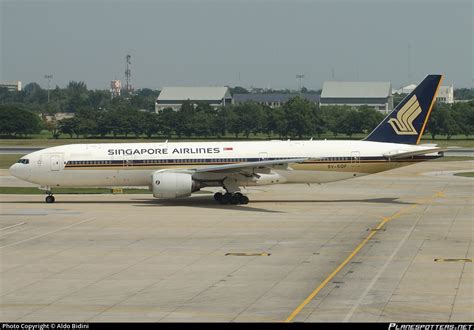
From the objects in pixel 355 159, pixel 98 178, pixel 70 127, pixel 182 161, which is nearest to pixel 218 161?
pixel 182 161

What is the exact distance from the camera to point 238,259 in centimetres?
3366

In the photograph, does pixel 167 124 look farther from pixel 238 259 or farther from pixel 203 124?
pixel 238 259

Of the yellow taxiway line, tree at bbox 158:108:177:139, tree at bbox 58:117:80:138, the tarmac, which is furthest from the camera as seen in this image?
tree at bbox 58:117:80:138

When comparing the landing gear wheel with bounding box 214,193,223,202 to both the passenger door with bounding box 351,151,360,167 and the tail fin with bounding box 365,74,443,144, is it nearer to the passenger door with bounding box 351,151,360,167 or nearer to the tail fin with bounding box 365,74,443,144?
the passenger door with bounding box 351,151,360,167

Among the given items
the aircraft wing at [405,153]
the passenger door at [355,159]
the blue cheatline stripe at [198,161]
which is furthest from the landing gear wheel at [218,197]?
the aircraft wing at [405,153]

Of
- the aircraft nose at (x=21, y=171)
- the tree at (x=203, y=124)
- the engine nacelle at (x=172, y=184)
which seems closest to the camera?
the engine nacelle at (x=172, y=184)

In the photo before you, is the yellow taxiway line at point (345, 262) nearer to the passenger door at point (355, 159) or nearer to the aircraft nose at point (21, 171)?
the passenger door at point (355, 159)

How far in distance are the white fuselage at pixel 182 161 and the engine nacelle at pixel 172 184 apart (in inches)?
74.5

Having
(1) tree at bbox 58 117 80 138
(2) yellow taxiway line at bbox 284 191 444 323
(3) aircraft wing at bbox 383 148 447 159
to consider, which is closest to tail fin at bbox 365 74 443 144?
(3) aircraft wing at bbox 383 148 447 159

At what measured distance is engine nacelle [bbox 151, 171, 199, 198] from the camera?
51406 mm

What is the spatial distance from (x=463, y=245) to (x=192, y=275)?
12513mm

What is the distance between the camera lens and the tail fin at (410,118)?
56.0 m

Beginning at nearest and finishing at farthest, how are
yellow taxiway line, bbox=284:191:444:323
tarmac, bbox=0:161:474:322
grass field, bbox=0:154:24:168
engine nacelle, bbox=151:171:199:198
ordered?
yellow taxiway line, bbox=284:191:444:323 < tarmac, bbox=0:161:474:322 < engine nacelle, bbox=151:171:199:198 < grass field, bbox=0:154:24:168

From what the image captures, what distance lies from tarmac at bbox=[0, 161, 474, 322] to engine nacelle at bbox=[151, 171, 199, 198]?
114 centimetres
